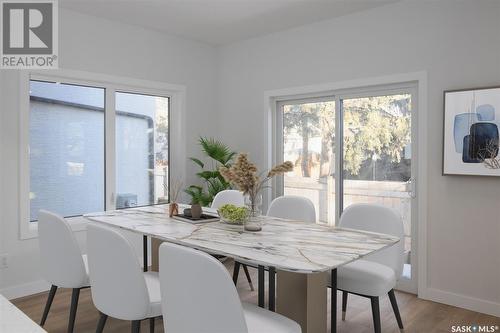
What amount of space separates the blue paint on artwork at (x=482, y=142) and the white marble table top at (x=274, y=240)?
143 cm

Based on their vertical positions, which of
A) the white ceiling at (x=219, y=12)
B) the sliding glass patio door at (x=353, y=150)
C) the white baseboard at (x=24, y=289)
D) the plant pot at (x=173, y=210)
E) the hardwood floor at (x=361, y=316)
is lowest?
the hardwood floor at (x=361, y=316)

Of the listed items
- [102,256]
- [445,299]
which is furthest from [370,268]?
[102,256]

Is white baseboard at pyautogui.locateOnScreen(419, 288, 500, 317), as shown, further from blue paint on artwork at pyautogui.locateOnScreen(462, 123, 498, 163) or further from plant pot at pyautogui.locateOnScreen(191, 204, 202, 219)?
plant pot at pyautogui.locateOnScreen(191, 204, 202, 219)

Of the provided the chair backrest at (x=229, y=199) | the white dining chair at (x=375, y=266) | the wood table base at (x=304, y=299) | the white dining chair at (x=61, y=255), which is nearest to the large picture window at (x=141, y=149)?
the chair backrest at (x=229, y=199)

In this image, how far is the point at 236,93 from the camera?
5047 mm

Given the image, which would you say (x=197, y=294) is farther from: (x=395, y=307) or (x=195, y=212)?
(x=395, y=307)

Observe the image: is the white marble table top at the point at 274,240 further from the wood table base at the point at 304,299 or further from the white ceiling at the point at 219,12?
the white ceiling at the point at 219,12

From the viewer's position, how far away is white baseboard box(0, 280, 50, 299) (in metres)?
3.51

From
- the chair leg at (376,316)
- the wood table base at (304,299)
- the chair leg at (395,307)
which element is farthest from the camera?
the chair leg at (395,307)

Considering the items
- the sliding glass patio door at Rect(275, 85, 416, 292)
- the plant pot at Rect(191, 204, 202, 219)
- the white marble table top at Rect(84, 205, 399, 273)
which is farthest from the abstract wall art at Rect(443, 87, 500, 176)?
the plant pot at Rect(191, 204, 202, 219)

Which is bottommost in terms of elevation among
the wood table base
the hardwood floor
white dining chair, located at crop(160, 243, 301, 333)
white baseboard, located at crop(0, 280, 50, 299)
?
the hardwood floor

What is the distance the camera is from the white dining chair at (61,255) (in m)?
2.42

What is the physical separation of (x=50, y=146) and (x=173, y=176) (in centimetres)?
147

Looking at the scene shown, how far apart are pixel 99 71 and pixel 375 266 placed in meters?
3.17
